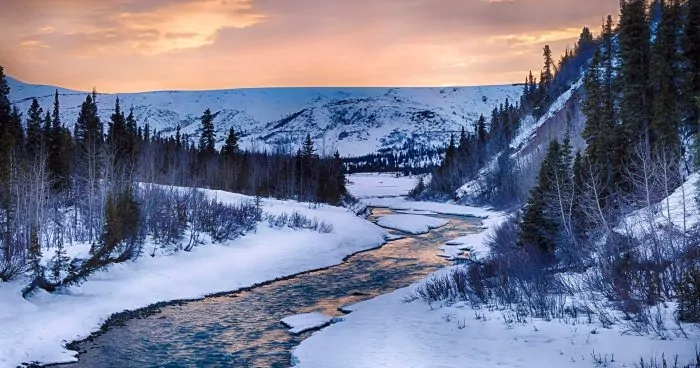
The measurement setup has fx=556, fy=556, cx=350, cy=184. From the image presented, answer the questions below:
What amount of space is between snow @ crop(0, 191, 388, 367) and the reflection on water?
1.03m

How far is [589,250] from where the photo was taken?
23.0m

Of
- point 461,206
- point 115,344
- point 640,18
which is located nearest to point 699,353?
point 115,344

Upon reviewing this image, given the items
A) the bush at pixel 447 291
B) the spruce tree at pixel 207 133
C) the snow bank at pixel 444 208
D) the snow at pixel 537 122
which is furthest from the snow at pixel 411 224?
the spruce tree at pixel 207 133

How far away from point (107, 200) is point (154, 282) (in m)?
8.24

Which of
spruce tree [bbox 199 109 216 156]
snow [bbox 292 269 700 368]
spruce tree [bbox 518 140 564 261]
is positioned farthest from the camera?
spruce tree [bbox 199 109 216 156]

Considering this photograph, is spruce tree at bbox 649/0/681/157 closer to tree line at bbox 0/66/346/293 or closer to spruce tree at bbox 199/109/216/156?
tree line at bbox 0/66/346/293

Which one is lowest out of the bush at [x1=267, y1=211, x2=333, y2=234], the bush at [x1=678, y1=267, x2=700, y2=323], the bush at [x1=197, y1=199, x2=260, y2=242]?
the bush at [x1=267, y1=211, x2=333, y2=234]

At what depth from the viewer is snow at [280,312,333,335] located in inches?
741

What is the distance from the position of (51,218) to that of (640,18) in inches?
1740

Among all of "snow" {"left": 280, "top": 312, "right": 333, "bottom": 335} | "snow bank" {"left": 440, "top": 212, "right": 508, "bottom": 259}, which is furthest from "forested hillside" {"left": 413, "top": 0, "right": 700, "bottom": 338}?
"snow" {"left": 280, "top": 312, "right": 333, "bottom": 335}

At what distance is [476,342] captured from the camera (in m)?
15.1

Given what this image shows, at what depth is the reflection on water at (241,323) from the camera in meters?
15.9

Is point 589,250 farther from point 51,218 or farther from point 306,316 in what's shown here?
point 51,218

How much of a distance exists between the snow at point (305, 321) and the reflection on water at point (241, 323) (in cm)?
34
